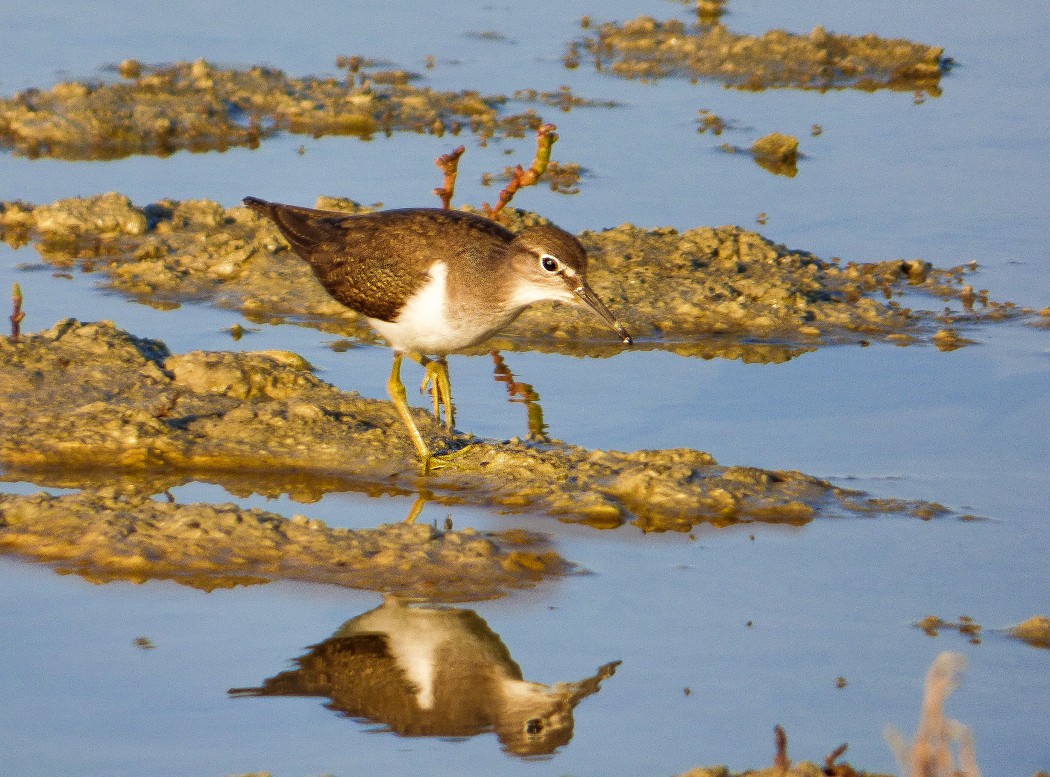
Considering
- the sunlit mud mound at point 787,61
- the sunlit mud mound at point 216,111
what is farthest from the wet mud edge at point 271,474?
the sunlit mud mound at point 787,61

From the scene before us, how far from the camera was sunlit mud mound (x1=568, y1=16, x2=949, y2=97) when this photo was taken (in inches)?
606

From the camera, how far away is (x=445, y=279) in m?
7.61

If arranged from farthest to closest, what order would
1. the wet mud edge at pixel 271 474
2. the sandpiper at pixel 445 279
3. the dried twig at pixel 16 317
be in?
the dried twig at pixel 16 317
the sandpiper at pixel 445 279
the wet mud edge at pixel 271 474

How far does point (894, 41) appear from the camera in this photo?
51.7 ft

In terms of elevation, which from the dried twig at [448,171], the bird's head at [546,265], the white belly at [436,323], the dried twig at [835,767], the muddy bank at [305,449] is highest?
the dried twig at [448,171]

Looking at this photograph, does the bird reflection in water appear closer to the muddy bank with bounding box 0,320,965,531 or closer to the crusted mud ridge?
the muddy bank with bounding box 0,320,965,531

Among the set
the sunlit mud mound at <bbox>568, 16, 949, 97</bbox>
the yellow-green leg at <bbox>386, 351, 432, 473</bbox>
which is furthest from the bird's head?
the sunlit mud mound at <bbox>568, 16, 949, 97</bbox>

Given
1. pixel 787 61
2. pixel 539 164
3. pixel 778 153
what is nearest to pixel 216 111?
pixel 778 153

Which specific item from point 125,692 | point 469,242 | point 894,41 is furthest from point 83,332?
point 894,41

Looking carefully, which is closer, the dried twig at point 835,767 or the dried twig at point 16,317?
the dried twig at point 835,767

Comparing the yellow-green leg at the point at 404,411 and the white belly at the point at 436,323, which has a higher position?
the white belly at the point at 436,323

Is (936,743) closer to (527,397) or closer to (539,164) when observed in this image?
(527,397)

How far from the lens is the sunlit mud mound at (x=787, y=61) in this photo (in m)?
15.4

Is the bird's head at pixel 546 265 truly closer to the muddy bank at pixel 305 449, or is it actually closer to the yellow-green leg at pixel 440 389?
the yellow-green leg at pixel 440 389
